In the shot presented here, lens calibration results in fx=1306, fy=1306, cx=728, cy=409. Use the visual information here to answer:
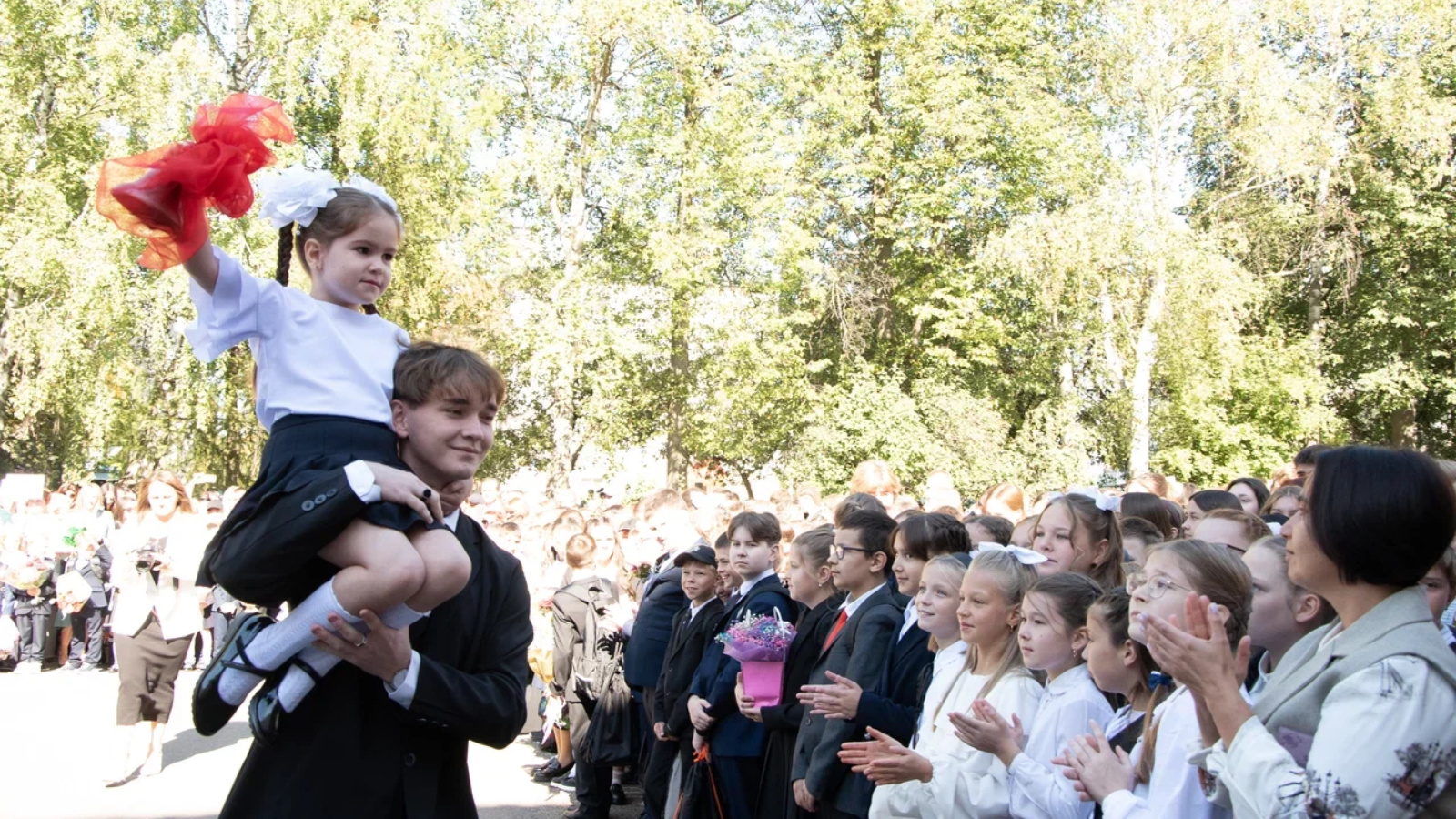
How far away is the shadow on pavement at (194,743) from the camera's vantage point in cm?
1097

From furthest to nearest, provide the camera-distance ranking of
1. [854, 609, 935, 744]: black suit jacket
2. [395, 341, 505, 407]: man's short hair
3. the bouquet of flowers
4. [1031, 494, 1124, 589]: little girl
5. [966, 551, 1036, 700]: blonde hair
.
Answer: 1. the bouquet of flowers
2. [1031, 494, 1124, 589]: little girl
3. [854, 609, 935, 744]: black suit jacket
4. [966, 551, 1036, 700]: blonde hair
5. [395, 341, 505, 407]: man's short hair

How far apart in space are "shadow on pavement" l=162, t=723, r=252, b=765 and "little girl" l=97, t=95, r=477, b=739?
8704mm

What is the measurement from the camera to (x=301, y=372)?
306 centimetres

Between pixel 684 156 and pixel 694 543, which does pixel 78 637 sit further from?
pixel 684 156

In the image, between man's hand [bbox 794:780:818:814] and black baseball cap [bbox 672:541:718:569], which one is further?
black baseball cap [bbox 672:541:718:569]

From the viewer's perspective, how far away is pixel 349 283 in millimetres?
3242

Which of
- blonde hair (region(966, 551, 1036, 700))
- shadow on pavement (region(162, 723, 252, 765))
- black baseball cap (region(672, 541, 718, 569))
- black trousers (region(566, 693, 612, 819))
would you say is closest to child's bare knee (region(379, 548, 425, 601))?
blonde hair (region(966, 551, 1036, 700))

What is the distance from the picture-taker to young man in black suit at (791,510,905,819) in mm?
5461

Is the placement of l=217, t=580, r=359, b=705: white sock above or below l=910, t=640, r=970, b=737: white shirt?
above

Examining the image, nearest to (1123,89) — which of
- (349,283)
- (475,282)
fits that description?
(475,282)

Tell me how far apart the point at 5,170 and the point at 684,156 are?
1422 centimetres

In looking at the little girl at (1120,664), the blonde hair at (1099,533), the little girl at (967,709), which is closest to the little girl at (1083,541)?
the blonde hair at (1099,533)

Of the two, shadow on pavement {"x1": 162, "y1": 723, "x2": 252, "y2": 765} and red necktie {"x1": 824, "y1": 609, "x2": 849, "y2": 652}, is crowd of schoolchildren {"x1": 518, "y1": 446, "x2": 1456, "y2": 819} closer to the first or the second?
red necktie {"x1": 824, "y1": 609, "x2": 849, "y2": 652}

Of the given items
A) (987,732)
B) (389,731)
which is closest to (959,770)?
(987,732)
